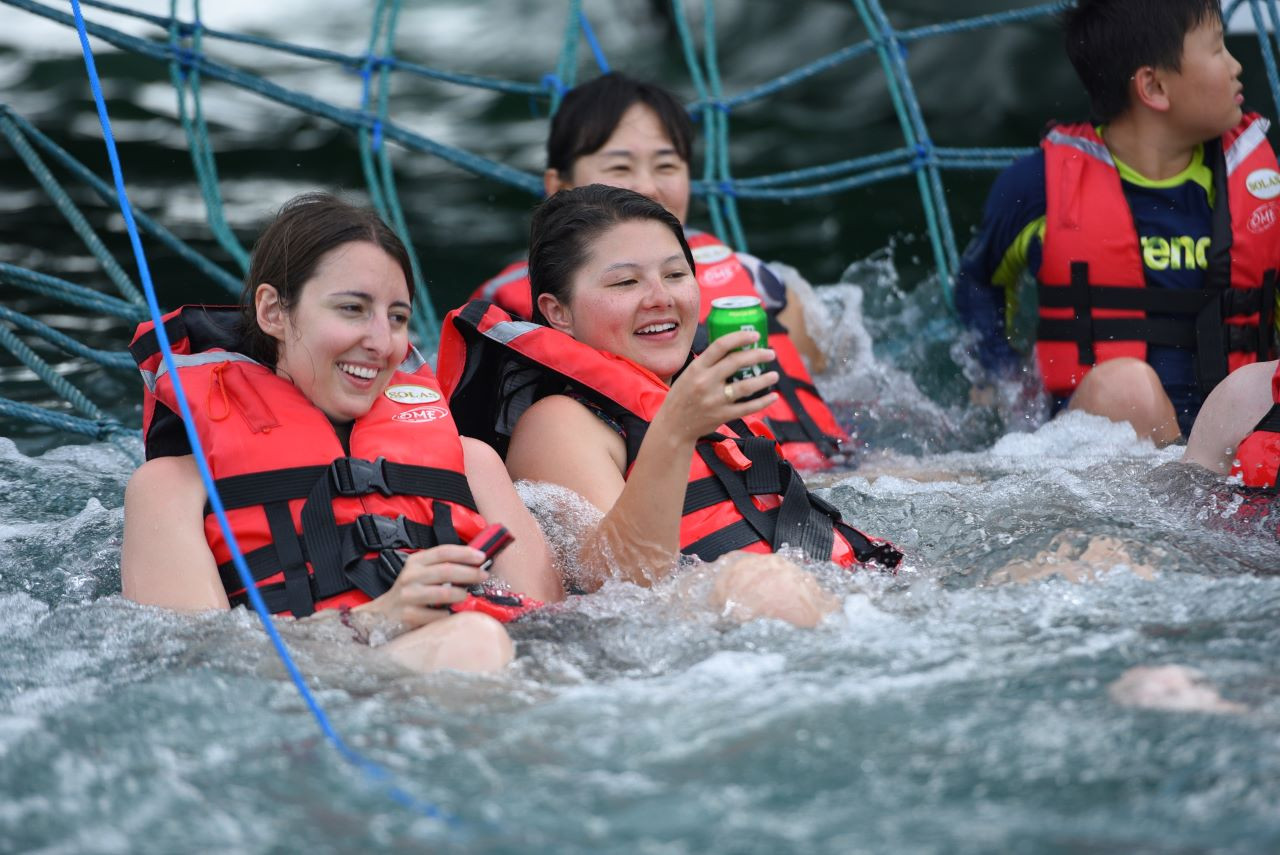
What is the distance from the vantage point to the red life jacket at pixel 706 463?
2.46 metres

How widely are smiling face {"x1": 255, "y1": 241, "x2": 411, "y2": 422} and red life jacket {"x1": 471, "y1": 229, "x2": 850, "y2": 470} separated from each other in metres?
0.85

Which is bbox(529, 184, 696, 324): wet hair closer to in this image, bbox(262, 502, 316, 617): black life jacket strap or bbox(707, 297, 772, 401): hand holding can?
bbox(707, 297, 772, 401): hand holding can

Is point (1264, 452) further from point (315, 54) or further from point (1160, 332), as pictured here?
point (315, 54)

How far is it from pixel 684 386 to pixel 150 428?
37.4 inches

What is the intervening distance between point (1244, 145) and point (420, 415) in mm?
2119

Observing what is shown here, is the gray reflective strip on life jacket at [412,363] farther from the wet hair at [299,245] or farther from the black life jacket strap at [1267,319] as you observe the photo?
the black life jacket strap at [1267,319]

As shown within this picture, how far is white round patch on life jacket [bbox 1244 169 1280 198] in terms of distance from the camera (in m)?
3.37

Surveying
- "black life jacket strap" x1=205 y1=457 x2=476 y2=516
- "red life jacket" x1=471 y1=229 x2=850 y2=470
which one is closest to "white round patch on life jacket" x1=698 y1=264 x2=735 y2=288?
"red life jacket" x1=471 y1=229 x2=850 y2=470

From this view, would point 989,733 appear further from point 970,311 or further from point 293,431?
point 970,311

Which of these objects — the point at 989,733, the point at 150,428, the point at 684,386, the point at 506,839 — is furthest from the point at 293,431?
the point at 989,733

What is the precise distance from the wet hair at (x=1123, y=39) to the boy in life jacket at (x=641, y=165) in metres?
0.95

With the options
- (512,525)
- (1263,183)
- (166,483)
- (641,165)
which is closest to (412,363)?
(512,525)

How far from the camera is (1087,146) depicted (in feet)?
11.5

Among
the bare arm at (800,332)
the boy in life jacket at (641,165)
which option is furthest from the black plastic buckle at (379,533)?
the bare arm at (800,332)
